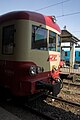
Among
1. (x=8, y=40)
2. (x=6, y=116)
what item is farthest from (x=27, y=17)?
(x=6, y=116)

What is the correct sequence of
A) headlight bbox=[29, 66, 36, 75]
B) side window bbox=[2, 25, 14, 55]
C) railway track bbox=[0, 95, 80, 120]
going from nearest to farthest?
headlight bbox=[29, 66, 36, 75] < railway track bbox=[0, 95, 80, 120] < side window bbox=[2, 25, 14, 55]

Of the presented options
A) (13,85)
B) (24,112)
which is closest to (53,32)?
(13,85)

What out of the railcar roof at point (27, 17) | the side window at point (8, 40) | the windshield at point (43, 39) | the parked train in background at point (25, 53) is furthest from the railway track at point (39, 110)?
the railcar roof at point (27, 17)

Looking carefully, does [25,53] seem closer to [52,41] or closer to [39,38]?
[39,38]

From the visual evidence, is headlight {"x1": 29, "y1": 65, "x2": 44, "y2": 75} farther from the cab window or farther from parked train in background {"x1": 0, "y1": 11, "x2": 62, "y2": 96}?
the cab window

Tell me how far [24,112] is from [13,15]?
287 centimetres

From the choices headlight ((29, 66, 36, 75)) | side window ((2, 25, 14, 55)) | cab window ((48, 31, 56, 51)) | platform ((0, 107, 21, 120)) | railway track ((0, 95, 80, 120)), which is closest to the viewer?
platform ((0, 107, 21, 120))

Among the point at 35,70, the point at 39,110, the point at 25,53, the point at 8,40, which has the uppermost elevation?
the point at 8,40

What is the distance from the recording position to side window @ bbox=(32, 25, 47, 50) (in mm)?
6021

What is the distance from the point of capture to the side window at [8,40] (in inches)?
235

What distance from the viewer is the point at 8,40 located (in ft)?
20.0

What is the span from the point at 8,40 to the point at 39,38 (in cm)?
92

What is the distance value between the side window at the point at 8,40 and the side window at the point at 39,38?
0.64m

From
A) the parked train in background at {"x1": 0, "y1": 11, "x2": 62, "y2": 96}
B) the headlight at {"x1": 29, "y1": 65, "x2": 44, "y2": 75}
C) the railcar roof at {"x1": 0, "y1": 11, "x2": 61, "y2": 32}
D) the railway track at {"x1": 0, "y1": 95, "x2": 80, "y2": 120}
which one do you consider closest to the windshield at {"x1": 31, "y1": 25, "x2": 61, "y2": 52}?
the parked train in background at {"x1": 0, "y1": 11, "x2": 62, "y2": 96}
